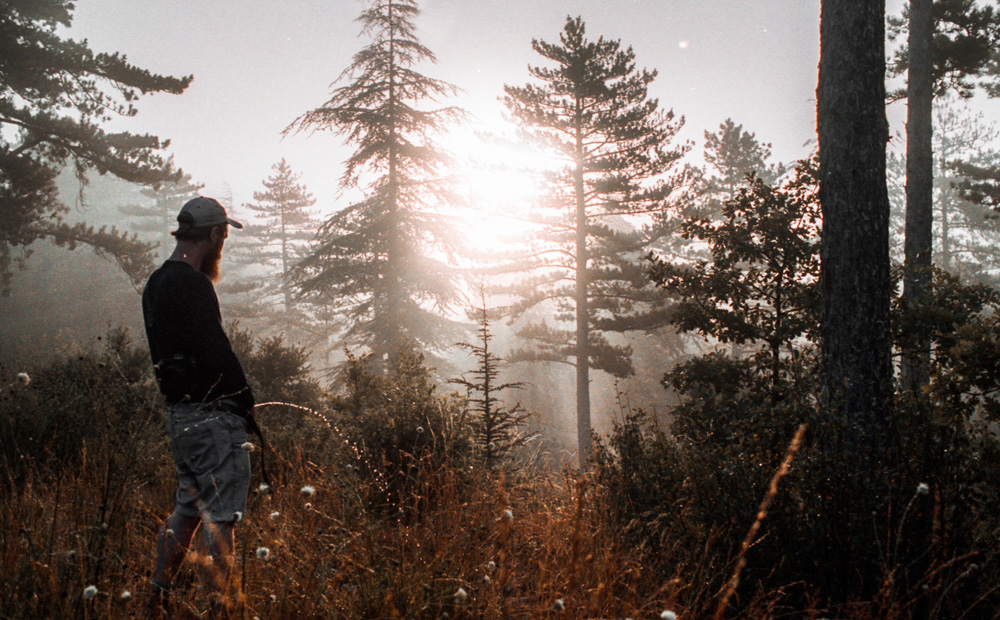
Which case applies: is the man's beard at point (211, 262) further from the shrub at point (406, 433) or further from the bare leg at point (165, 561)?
the shrub at point (406, 433)

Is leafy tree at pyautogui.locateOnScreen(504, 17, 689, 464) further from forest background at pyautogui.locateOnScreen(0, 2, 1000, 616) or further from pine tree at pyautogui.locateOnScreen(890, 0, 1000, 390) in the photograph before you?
pine tree at pyautogui.locateOnScreen(890, 0, 1000, 390)

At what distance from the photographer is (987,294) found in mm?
6340

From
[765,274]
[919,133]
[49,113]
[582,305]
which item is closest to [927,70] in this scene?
[919,133]

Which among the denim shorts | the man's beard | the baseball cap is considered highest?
the baseball cap

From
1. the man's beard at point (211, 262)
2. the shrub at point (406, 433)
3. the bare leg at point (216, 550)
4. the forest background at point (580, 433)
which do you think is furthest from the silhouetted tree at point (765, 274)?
the bare leg at point (216, 550)

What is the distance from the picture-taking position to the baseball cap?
2525 mm

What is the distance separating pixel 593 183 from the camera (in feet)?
54.1

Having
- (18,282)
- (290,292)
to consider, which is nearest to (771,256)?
(290,292)

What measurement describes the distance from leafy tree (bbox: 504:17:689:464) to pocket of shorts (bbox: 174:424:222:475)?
13.7m

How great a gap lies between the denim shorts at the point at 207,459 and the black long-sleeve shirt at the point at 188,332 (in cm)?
9

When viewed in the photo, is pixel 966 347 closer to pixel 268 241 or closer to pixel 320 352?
pixel 320 352

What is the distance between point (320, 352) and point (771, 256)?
111 feet

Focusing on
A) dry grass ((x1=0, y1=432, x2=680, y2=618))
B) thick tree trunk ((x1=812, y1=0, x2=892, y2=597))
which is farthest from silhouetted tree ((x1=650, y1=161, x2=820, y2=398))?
dry grass ((x1=0, y1=432, x2=680, y2=618))

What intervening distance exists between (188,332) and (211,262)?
489 millimetres
